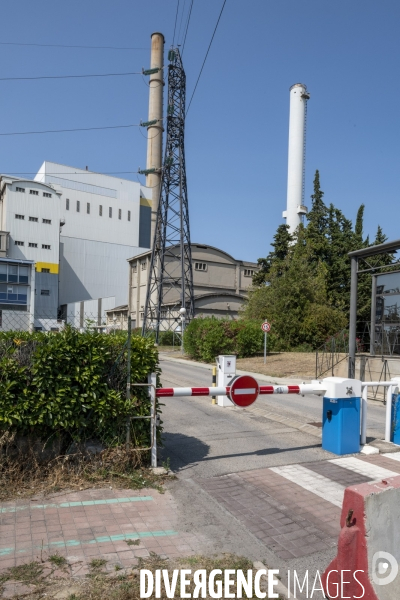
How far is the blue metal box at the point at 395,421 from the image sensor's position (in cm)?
857

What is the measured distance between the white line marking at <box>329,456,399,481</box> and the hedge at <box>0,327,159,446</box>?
2.93 meters

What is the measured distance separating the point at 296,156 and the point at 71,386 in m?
51.6

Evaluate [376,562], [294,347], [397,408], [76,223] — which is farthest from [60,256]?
[376,562]

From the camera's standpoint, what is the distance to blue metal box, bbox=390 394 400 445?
8570 millimetres

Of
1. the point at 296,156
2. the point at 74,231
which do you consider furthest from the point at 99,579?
the point at 74,231

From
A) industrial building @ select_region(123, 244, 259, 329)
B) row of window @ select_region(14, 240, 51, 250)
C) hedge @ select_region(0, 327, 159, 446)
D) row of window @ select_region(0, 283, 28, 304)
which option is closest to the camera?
hedge @ select_region(0, 327, 159, 446)

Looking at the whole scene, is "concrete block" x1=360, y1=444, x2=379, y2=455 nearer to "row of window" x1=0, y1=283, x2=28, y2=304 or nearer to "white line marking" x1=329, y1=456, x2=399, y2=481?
"white line marking" x1=329, y1=456, x2=399, y2=481

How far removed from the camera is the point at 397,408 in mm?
8570

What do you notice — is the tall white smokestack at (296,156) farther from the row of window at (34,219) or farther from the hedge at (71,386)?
the hedge at (71,386)

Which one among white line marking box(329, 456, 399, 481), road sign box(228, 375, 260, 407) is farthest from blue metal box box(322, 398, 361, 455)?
road sign box(228, 375, 260, 407)

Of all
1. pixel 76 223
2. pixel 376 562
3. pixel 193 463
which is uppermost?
pixel 76 223

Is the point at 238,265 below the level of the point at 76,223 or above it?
below

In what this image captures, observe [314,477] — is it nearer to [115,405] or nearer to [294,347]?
[115,405]

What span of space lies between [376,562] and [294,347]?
32.3 metres
